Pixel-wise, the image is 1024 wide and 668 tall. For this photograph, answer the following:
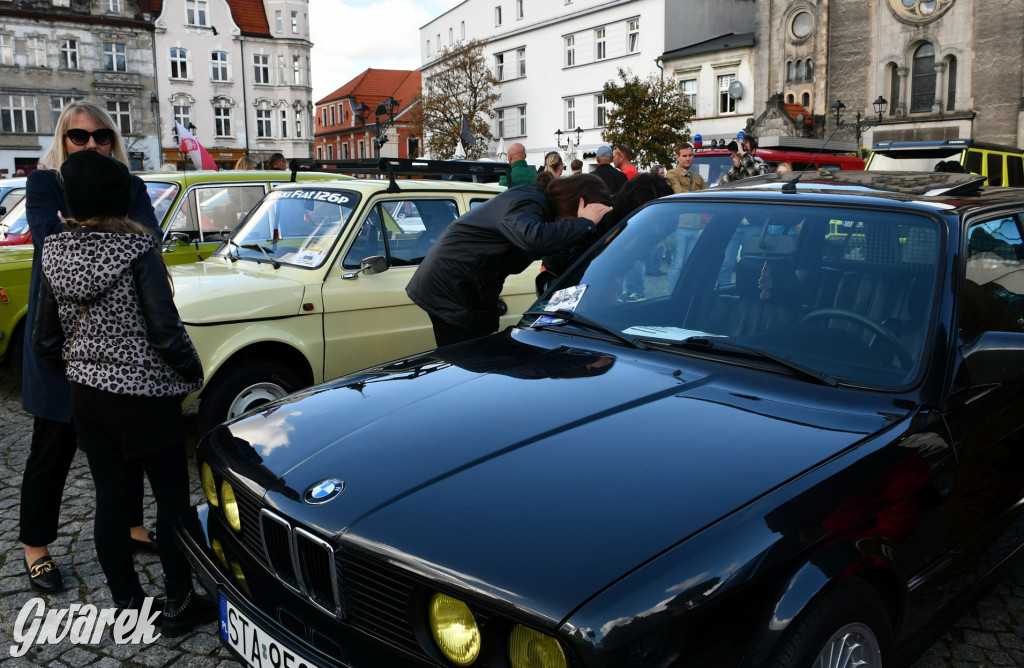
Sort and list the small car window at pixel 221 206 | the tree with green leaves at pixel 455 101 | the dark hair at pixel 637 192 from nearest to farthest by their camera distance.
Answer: the dark hair at pixel 637 192, the small car window at pixel 221 206, the tree with green leaves at pixel 455 101

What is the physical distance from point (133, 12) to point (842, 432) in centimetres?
6626

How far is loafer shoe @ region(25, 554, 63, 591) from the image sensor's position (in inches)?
147

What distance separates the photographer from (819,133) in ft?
138

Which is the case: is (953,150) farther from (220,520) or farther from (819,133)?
(819,133)

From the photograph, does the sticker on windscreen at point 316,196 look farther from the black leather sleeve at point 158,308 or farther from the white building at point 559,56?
the white building at point 559,56

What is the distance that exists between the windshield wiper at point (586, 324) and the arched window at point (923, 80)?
4267 cm

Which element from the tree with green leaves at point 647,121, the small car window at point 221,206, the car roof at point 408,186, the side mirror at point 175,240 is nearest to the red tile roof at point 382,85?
the tree with green leaves at point 647,121

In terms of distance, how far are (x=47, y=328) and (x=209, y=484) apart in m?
1.03

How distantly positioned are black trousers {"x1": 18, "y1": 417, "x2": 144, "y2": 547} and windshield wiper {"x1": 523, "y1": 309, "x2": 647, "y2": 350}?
186 centimetres

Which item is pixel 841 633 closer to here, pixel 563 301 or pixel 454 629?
pixel 454 629

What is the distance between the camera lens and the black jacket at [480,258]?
448 cm

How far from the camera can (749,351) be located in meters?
2.80

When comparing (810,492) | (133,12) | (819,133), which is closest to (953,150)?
(810,492)

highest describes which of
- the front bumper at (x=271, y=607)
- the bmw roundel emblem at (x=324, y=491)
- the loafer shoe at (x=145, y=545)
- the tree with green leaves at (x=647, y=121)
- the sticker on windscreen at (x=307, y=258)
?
the tree with green leaves at (x=647, y=121)
